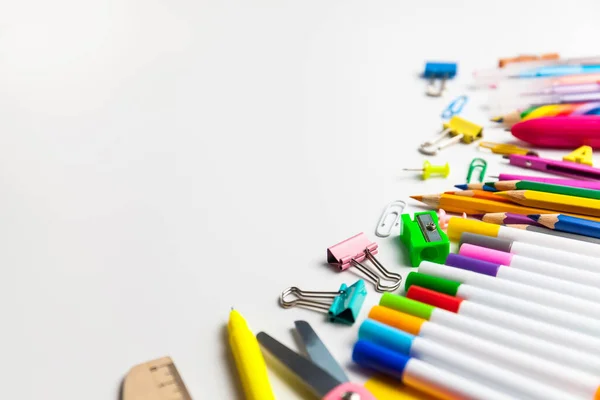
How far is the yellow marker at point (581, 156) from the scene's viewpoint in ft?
3.77

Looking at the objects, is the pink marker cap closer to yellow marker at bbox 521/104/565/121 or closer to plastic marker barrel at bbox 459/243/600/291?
plastic marker barrel at bbox 459/243/600/291

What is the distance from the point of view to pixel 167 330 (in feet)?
2.76

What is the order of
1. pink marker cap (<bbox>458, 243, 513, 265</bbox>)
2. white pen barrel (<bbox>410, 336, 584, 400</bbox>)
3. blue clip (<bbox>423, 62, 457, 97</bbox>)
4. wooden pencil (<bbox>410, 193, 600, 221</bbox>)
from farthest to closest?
blue clip (<bbox>423, 62, 457, 97</bbox>) → wooden pencil (<bbox>410, 193, 600, 221</bbox>) → pink marker cap (<bbox>458, 243, 513, 265</bbox>) → white pen barrel (<bbox>410, 336, 584, 400</bbox>)

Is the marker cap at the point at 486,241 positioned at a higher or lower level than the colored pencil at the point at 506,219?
lower

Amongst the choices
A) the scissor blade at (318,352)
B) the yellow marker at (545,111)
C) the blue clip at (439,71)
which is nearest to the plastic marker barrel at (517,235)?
the scissor blade at (318,352)

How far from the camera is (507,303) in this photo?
2.64 ft

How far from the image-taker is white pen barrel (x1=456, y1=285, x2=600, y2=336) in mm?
759

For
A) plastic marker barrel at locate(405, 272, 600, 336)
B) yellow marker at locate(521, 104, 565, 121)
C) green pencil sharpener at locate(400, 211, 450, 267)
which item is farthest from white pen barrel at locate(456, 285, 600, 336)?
yellow marker at locate(521, 104, 565, 121)

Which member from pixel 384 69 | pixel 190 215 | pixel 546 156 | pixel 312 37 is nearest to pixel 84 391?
pixel 190 215

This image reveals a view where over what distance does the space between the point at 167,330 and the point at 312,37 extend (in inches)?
45.5

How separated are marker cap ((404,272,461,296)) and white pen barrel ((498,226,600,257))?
15cm

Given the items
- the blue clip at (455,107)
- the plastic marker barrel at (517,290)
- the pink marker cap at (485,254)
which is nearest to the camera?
the plastic marker barrel at (517,290)

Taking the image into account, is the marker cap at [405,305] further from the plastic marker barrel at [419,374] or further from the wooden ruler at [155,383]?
the wooden ruler at [155,383]

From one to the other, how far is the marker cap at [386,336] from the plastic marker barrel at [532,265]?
0.20 meters
